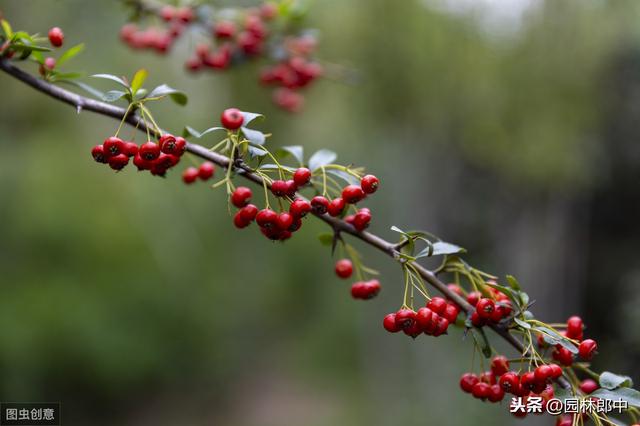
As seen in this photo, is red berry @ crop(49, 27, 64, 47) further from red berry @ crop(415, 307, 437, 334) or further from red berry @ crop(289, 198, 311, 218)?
red berry @ crop(415, 307, 437, 334)

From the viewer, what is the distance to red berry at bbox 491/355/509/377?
90 cm

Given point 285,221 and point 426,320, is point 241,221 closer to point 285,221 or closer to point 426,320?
point 285,221

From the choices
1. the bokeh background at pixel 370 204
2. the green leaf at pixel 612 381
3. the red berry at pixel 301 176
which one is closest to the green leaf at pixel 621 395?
the green leaf at pixel 612 381

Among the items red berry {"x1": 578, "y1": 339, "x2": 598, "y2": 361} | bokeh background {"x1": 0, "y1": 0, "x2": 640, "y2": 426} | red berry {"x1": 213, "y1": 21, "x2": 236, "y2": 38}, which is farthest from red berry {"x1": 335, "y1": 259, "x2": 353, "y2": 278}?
bokeh background {"x1": 0, "y1": 0, "x2": 640, "y2": 426}

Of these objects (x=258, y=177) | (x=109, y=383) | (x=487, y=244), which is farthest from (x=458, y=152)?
(x=258, y=177)

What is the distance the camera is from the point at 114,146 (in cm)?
87

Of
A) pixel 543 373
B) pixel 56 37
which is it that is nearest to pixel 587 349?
pixel 543 373

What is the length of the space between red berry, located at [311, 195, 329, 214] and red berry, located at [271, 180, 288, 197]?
0.06 m

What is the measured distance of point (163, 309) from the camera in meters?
6.74

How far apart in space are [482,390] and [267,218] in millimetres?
483

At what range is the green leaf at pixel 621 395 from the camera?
2.64ft

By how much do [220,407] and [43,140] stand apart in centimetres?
438

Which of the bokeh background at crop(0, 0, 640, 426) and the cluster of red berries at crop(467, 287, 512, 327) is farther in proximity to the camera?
the bokeh background at crop(0, 0, 640, 426)

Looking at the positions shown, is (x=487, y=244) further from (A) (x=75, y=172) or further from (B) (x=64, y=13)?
(B) (x=64, y=13)
